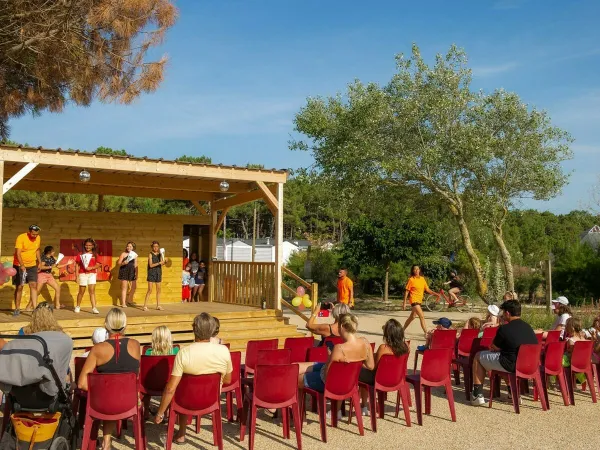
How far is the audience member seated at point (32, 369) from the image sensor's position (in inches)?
163

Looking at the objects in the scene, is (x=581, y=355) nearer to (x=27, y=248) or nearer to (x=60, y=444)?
(x=60, y=444)

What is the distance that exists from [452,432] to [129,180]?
8815mm

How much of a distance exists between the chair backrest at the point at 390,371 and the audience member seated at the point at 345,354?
0.11 metres

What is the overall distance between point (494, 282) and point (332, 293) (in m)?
8.73

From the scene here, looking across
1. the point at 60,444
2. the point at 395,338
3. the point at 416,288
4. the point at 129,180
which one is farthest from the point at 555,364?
the point at 129,180

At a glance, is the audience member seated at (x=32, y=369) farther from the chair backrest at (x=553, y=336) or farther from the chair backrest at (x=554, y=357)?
the chair backrest at (x=553, y=336)

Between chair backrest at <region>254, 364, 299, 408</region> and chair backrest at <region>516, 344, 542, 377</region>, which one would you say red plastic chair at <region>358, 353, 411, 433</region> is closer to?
chair backrest at <region>254, 364, 299, 408</region>

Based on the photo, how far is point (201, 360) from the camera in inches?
192

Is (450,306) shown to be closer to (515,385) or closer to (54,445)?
(515,385)

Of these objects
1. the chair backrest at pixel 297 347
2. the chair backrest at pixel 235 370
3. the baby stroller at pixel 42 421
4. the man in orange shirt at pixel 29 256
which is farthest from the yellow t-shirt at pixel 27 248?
the baby stroller at pixel 42 421

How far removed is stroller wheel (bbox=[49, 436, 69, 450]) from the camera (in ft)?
13.4

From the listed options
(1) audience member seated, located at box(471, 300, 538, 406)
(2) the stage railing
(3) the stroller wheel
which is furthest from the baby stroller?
(2) the stage railing

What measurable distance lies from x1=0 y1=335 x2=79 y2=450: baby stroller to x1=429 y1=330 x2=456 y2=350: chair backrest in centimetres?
454

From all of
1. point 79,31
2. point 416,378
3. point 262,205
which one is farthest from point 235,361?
point 262,205
